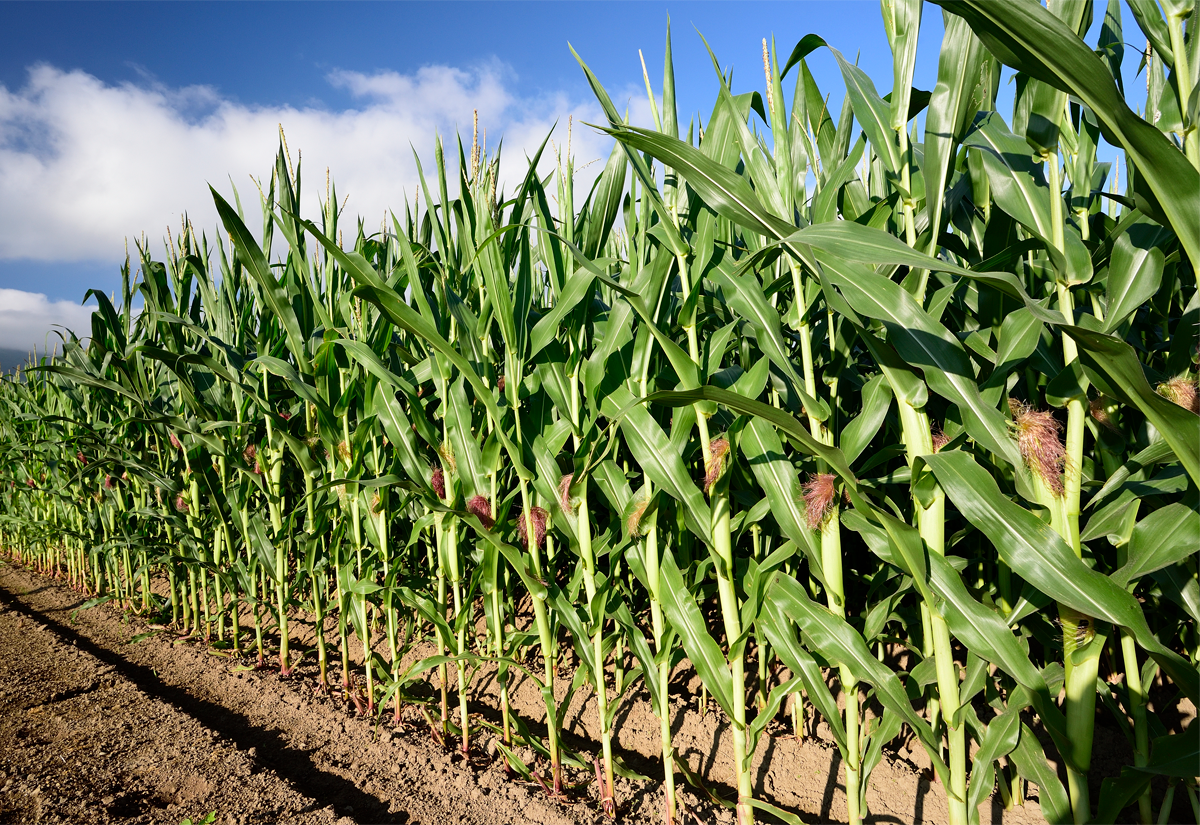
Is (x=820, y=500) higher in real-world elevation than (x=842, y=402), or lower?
lower

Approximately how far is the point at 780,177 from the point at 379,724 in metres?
2.34

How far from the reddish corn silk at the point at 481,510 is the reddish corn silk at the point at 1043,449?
4.44ft

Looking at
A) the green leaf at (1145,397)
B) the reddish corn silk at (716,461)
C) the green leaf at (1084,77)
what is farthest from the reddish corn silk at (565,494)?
the green leaf at (1084,77)

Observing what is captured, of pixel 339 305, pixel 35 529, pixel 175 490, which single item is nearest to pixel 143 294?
pixel 175 490

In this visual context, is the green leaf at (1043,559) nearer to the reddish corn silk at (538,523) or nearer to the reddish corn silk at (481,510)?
the reddish corn silk at (538,523)

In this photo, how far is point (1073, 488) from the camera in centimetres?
106

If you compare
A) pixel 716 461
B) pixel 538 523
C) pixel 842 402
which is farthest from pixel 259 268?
pixel 842 402

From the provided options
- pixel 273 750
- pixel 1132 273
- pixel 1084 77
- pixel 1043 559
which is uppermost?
pixel 1084 77

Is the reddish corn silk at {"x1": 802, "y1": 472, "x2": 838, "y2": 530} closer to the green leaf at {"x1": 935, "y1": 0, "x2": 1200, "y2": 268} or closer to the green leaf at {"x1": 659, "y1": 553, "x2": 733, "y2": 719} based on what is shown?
the green leaf at {"x1": 659, "y1": 553, "x2": 733, "y2": 719}

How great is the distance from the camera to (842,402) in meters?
1.96

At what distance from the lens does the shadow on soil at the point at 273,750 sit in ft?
5.98

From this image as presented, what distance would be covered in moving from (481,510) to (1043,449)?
4.64 ft

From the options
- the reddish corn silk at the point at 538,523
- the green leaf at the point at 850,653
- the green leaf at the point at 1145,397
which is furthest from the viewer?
the reddish corn silk at the point at 538,523

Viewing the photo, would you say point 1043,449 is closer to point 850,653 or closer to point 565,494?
point 850,653
